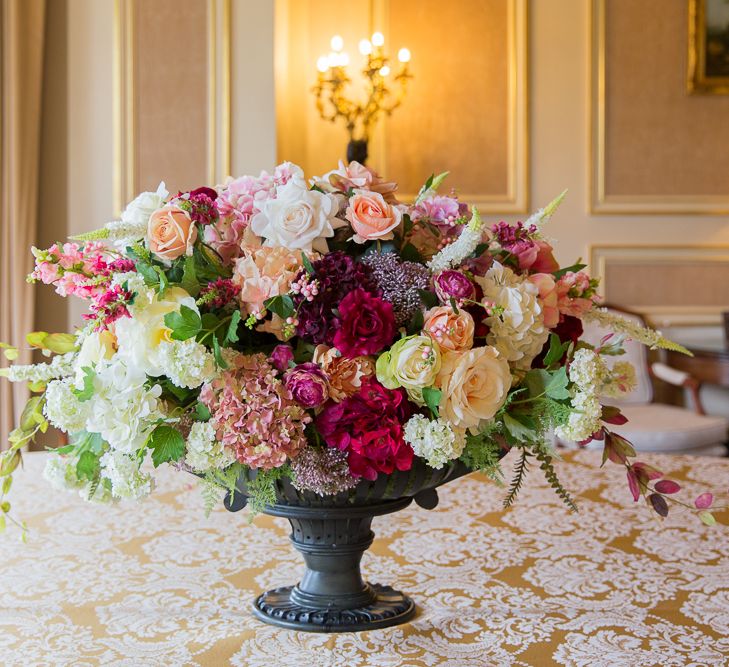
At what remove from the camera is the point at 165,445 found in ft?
3.85

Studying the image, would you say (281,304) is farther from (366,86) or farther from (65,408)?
(366,86)

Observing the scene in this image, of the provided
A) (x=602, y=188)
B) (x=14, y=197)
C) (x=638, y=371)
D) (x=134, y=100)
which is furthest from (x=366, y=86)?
(x=638, y=371)

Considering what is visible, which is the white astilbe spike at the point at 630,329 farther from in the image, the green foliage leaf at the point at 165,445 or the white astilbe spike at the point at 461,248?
the green foliage leaf at the point at 165,445

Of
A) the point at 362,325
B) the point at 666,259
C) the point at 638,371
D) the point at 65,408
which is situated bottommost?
the point at 638,371

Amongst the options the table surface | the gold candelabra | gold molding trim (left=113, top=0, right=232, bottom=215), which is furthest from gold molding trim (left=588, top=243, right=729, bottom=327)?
the table surface

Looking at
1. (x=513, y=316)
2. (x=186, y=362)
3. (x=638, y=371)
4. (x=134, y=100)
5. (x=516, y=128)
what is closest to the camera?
(x=186, y=362)

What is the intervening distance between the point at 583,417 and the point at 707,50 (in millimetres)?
4620

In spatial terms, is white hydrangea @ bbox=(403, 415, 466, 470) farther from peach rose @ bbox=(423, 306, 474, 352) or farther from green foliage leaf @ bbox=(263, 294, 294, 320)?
green foliage leaf @ bbox=(263, 294, 294, 320)

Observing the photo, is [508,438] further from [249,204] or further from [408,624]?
[249,204]

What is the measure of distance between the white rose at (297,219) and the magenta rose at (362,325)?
11cm

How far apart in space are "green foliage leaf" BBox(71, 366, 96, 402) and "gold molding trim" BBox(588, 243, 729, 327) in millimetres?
4350

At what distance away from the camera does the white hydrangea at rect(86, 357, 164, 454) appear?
1.17m

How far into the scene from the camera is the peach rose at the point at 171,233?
1.21 metres

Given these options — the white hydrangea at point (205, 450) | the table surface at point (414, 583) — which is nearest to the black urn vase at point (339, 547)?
the table surface at point (414, 583)
